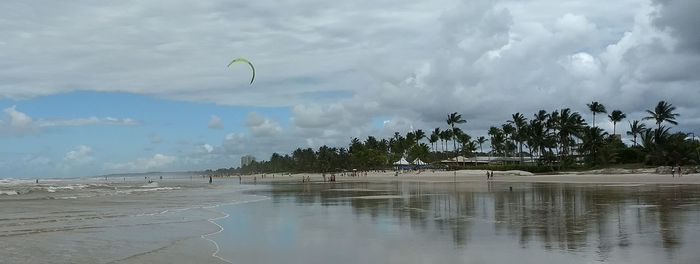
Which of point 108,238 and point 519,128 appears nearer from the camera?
point 108,238

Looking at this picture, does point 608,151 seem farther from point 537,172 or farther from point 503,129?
point 503,129

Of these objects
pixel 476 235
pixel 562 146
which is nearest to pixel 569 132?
pixel 562 146

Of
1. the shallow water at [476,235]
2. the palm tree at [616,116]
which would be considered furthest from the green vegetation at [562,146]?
the shallow water at [476,235]

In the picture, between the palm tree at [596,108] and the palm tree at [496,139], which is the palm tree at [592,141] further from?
the palm tree at [496,139]

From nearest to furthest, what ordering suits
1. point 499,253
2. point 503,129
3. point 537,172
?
point 499,253
point 537,172
point 503,129

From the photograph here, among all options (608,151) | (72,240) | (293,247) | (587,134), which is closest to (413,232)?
(293,247)

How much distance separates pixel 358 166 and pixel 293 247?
141781 millimetres

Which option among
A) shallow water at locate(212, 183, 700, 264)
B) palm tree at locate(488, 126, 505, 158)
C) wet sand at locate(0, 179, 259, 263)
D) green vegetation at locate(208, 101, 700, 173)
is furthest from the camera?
palm tree at locate(488, 126, 505, 158)

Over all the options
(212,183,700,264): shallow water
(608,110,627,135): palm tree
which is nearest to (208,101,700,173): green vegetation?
(608,110,627,135): palm tree

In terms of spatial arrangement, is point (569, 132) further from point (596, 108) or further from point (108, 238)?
point (108, 238)

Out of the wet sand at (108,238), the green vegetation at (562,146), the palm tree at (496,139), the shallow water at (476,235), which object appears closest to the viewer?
the shallow water at (476,235)

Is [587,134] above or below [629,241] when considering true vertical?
above

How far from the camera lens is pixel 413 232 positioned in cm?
1800

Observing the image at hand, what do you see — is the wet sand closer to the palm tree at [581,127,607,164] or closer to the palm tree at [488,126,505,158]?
the palm tree at [581,127,607,164]
